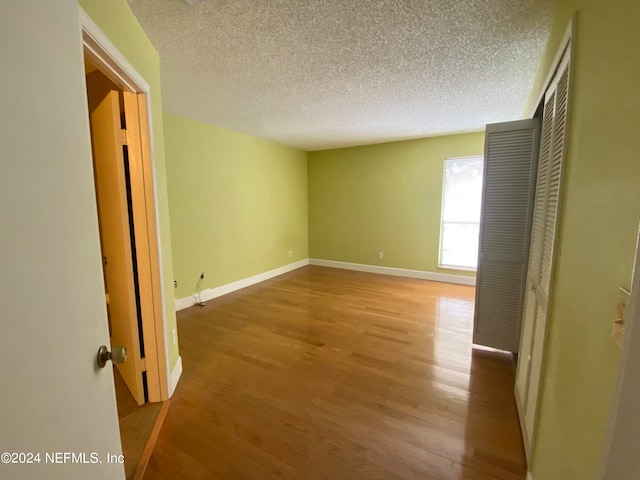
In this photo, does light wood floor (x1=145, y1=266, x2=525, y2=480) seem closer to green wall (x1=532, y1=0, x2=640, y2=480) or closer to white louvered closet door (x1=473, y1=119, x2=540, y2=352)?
white louvered closet door (x1=473, y1=119, x2=540, y2=352)

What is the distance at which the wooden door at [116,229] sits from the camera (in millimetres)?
1622

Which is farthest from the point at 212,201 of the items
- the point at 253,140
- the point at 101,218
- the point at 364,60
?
the point at 364,60

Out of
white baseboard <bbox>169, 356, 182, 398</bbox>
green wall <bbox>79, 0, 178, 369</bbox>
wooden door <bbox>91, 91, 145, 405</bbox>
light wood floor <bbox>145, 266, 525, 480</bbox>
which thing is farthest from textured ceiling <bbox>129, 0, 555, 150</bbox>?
light wood floor <bbox>145, 266, 525, 480</bbox>

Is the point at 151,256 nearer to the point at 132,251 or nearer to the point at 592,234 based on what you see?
the point at 132,251

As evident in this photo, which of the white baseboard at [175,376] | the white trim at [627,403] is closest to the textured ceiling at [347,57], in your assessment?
the white trim at [627,403]

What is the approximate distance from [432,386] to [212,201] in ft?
11.2

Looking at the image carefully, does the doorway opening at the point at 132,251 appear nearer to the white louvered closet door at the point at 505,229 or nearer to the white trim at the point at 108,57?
the white trim at the point at 108,57

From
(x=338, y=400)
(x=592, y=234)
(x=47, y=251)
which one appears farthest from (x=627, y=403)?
(x=338, y=400)

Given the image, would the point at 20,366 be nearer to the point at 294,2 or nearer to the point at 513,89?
the point at 294,2

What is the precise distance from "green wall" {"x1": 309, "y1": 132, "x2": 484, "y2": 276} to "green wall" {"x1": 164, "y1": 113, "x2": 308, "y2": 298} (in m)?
0.60

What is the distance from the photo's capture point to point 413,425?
1.67 m

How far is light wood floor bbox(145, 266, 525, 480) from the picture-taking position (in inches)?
56.3

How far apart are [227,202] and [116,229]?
2.41 m

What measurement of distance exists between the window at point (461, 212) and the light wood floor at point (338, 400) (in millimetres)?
1453
